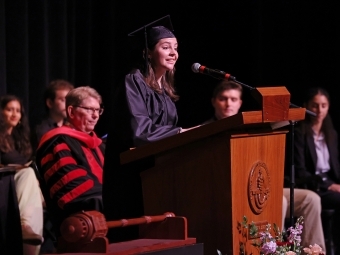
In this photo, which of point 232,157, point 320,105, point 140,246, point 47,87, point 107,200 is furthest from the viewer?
point 320,105

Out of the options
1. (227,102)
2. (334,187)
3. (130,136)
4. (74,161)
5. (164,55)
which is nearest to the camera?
(130,136)

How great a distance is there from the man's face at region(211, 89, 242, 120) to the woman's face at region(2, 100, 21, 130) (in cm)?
154

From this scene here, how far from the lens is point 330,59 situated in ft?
23.5

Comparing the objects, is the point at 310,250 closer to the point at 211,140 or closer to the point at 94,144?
the point at 211,140

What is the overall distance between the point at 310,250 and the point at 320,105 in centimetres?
355

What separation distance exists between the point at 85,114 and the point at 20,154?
1.27 m

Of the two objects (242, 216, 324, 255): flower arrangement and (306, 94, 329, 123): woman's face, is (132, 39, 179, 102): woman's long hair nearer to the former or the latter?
(242, 216, 324, 255): flower arrangement

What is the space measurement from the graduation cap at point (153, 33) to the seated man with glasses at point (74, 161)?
109 cm

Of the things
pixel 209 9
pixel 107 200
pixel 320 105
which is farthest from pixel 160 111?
pixel 209 9

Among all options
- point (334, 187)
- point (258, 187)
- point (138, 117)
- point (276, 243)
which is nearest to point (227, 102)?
point (334, 187)

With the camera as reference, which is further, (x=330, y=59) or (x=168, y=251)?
(x=330, y=59)

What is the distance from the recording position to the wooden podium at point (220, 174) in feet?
9.67

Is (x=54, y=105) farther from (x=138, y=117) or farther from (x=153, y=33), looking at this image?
(x=138, y=117)

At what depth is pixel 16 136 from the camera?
580cm
